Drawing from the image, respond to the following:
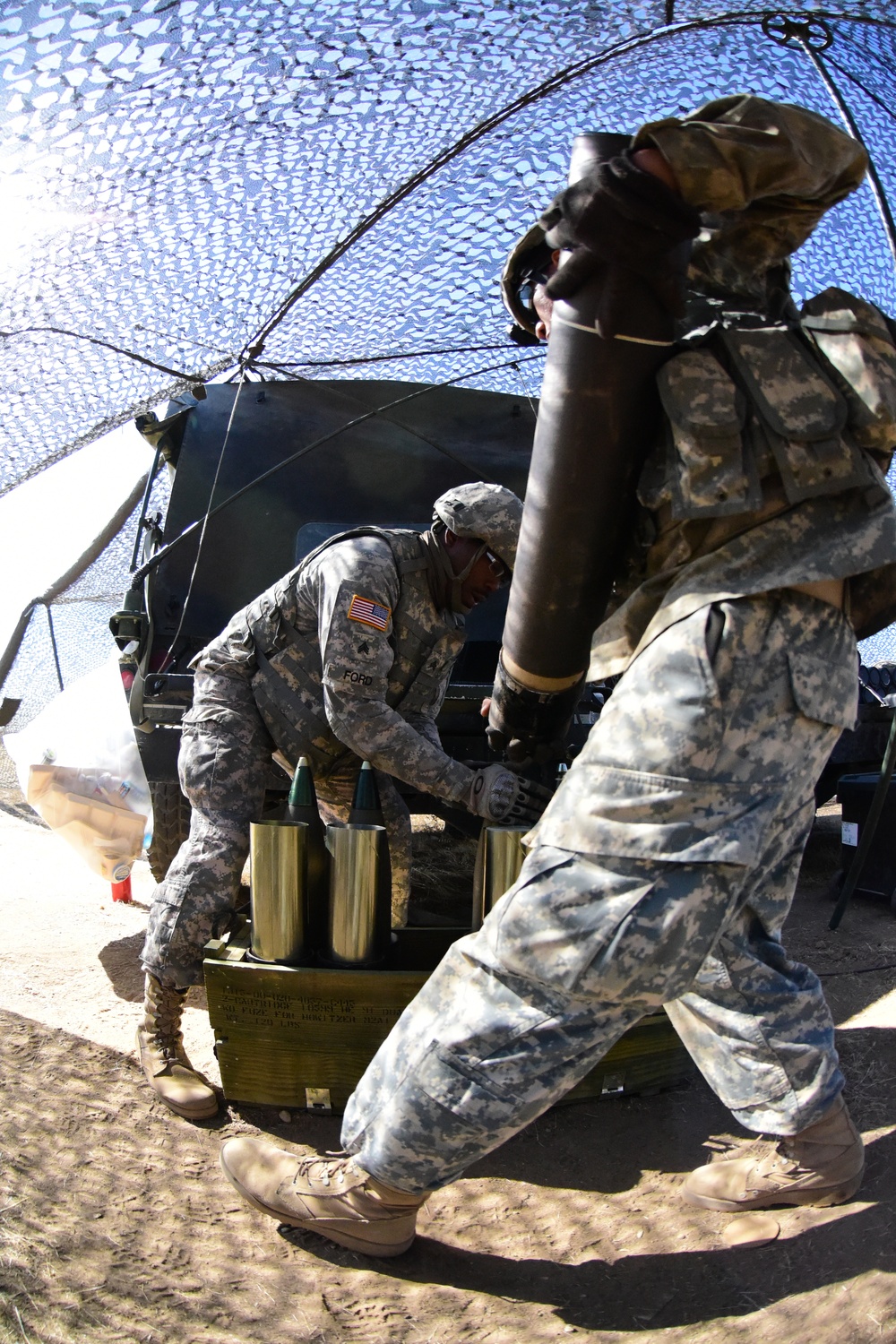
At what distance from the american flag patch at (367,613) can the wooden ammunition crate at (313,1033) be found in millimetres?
864

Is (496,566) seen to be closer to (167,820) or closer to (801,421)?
(801,421)

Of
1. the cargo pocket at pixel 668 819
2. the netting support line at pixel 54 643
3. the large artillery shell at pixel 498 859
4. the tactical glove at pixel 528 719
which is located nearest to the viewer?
the cargo pocket at pixel 668 819

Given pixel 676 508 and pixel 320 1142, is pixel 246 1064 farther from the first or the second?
pixel 676 508

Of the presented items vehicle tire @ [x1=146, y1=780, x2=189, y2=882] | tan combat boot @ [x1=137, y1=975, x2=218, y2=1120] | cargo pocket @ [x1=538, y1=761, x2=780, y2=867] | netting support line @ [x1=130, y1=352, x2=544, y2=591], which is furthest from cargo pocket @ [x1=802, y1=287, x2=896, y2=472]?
vehicle tire @ [x1=146, y1=780, x2=189, y2=882]

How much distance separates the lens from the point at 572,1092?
241 centimetres

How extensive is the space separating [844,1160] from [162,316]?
4.18 m

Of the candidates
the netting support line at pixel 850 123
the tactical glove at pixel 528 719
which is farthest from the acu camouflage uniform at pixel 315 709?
the netting support line at pixel 850 123

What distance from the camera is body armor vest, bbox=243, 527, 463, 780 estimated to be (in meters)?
2.87

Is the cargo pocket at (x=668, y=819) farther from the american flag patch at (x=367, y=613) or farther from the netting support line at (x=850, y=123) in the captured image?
the netting support line at (x=850, y=123)

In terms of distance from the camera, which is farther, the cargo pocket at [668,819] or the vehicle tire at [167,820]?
the vehicle tire at [167,820]

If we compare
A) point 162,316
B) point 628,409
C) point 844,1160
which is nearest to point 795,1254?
point 844,1160

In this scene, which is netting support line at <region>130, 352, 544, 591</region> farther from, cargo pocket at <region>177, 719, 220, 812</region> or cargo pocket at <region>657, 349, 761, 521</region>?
cargo pocket at <region>657, 349, 761, 521</region>

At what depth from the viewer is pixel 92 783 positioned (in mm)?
4430

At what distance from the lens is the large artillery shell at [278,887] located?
2369 millimetres
